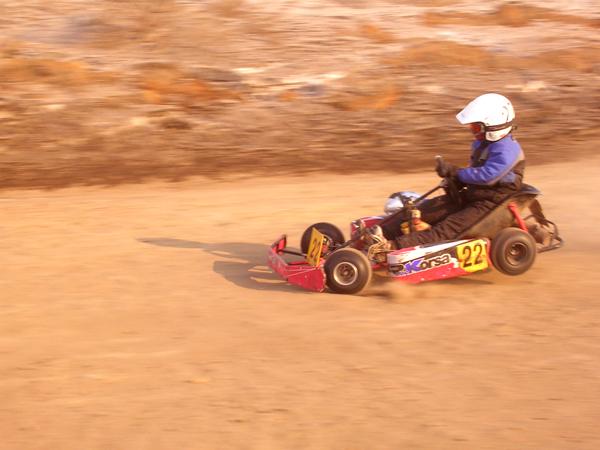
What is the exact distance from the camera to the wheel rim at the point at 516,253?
24.9 ft

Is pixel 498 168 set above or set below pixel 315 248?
above

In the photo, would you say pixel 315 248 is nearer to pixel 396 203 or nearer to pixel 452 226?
pixel 396 203

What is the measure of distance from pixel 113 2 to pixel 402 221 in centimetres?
1290

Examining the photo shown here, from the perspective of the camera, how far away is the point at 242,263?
8781 millimetres

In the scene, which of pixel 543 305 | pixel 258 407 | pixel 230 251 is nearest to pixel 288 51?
pixel 230 251

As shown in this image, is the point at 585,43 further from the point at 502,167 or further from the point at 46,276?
the point at 46,276

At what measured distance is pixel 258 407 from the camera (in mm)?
5566

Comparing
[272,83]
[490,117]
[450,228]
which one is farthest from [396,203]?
[272,83]

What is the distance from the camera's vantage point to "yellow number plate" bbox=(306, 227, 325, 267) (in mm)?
7711

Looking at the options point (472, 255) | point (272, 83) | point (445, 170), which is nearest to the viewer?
point (472, 255)

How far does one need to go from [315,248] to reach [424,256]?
2.99 feet

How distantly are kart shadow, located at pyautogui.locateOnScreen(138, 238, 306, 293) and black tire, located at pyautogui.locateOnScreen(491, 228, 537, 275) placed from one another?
66.0 inches

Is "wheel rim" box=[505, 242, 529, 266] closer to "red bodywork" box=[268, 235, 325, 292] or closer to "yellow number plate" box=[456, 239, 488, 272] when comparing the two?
"yellow number plate" box=[456, 239, 488, 272]

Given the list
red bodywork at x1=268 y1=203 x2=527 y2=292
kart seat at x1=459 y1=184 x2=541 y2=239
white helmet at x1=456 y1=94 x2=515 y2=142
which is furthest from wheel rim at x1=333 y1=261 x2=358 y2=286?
white helmet at x1=456 y1=94 x2=515 y2=142
